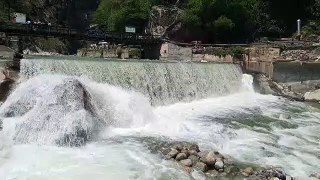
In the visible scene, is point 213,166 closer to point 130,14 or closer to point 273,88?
point 273,88

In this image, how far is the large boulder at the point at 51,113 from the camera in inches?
500

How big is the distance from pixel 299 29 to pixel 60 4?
34.3 meters

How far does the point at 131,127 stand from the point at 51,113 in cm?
309

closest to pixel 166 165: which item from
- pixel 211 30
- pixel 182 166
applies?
pixel 182 166

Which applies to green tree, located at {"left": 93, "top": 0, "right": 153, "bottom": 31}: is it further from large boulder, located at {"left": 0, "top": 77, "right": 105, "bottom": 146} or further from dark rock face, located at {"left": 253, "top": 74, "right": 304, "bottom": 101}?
large boulder, located at {"left": 0, "top": 77, "right": 105, "bottom": 146}

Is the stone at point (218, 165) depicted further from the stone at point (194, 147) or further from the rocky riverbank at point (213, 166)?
the stone at point (194, 147)

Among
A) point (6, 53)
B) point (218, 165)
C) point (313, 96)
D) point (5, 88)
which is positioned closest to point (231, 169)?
point (218, 165)

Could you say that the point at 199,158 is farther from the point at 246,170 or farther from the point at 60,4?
the point at 60,4

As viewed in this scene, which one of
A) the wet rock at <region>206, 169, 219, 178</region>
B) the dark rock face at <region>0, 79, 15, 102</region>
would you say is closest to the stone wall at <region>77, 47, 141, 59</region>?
the dark rock face at <region>0, 79, 15, 102</region>

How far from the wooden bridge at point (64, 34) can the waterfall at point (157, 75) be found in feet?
27.8

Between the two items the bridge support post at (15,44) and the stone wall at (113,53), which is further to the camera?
the stone wall at (113,53)

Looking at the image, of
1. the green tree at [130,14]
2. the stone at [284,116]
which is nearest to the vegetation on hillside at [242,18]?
the green tree at [130,14]

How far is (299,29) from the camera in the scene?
109ft

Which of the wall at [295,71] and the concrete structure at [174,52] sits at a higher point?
the concrete structure at [174,52]
